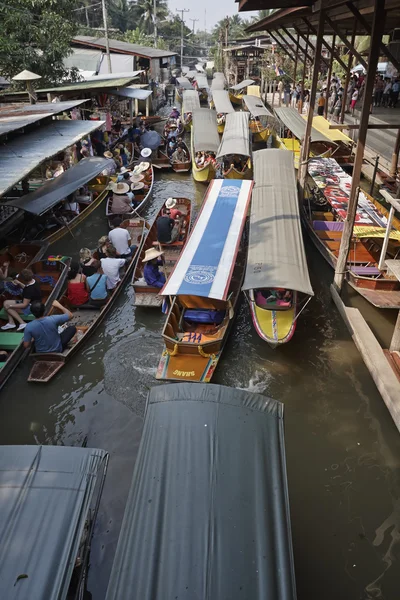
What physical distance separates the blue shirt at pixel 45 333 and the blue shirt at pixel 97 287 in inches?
61.2

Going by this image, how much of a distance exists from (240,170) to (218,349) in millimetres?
12155

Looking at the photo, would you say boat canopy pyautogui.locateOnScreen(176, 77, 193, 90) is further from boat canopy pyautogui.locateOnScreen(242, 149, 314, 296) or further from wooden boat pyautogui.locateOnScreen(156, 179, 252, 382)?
wooden boat pyautogui.locateOnScreen(156, 179, 252, 382)

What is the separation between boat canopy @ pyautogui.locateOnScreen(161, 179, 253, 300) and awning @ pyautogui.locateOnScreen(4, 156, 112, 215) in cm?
400

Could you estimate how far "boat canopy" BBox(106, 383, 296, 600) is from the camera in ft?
11.3

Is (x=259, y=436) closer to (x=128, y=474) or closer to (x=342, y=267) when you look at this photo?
(x=128, y=474)

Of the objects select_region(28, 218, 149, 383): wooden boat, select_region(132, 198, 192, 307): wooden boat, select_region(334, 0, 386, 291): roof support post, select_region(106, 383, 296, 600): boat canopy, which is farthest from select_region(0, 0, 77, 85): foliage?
select_region(106, 383, 296, 600): boat canopy

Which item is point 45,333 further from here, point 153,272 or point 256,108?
point 256,108

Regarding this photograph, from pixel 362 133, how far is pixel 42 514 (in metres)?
9.18

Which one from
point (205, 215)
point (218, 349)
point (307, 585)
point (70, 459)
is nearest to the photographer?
point (70, 459)

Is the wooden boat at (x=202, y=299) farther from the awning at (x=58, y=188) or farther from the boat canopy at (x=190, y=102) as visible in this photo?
the boat canopy at (x=190, y=102)

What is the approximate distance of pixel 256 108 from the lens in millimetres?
26078

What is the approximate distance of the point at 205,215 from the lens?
36.5 feet

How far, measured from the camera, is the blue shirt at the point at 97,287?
9.46 metres

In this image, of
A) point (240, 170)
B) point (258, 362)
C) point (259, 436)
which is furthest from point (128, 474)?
point (240, 170)
